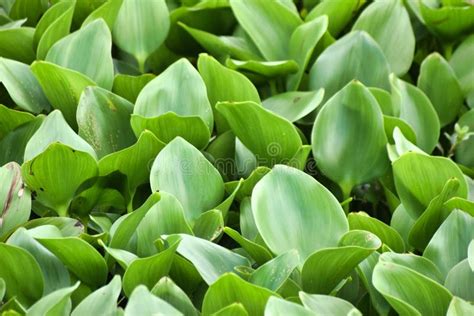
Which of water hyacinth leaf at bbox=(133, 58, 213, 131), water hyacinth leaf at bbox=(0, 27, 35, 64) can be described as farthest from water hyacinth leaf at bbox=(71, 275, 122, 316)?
water hyacinth leaf at bbox=(0, 27, 35, 64)

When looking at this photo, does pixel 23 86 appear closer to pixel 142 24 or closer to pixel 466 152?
pixel 142 24

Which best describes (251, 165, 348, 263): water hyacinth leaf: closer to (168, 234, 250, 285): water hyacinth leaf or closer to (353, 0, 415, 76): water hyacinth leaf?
(168, 234, 250, 285): water hyacinth leaf

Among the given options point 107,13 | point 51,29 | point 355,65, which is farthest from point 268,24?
point 51,29

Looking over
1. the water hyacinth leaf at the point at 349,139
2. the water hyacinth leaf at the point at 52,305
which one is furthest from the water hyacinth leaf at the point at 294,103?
the water hyacinth leaf at the point at 52,305

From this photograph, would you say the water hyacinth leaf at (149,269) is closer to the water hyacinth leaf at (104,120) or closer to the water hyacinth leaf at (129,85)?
the water hyacinth leaf at (104,120)

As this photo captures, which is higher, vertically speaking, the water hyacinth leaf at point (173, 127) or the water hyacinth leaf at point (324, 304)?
the water hyacinth leaf at point (173, 127)

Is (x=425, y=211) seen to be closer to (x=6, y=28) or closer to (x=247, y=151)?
(x=247, y=151)
